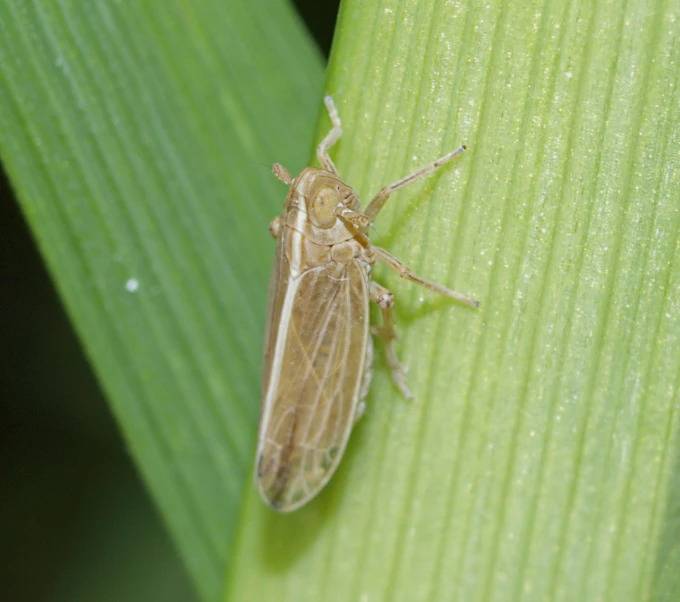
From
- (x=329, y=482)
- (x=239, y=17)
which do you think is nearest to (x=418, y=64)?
(x=239, y=17)

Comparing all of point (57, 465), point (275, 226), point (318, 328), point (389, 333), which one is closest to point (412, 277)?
point (389, 333)

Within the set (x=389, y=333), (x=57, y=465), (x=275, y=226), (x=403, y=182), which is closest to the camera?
(x=403, y=182)

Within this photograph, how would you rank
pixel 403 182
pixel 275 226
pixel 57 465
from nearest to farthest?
pixel 403 182, pixel 275 226, pixel 57 465

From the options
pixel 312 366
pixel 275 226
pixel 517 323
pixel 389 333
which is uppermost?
pixel 275 226

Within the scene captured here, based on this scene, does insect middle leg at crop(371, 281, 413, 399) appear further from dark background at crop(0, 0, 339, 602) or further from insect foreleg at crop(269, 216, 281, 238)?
dark background at crop(0, 0, 339, 602)

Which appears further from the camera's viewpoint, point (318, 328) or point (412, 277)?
point (318, 328)

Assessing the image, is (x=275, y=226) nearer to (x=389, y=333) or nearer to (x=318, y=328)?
(x=318, y=328)

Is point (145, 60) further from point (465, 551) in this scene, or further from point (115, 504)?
point (115, 504)
